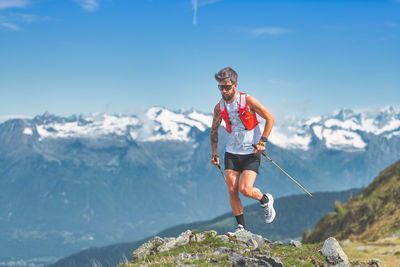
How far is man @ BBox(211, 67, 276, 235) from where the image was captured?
1188cm

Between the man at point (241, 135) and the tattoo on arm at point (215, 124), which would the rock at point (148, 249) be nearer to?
the man at point (241, 135)

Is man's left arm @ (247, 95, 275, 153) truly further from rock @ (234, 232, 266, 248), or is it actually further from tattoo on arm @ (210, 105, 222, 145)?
rock @ (234, 232, 266, 248)

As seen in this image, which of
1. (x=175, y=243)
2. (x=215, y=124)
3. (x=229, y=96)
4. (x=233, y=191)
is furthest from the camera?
(x=215, y=124)

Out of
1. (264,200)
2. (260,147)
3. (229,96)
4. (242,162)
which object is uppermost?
(229,96)

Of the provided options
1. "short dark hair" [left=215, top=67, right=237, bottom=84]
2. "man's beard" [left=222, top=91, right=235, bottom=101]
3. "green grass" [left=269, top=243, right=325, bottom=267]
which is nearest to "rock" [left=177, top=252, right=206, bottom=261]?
"green grass" [left=269, top=243, right=325, bottom=267]

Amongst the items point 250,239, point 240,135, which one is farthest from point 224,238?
point 240,135

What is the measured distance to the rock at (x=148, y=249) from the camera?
42.7 ft

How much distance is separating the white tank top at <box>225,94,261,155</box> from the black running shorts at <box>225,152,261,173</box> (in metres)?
0.13

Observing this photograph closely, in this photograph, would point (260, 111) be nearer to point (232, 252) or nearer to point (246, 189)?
point (246, 189)

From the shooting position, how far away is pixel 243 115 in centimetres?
1201

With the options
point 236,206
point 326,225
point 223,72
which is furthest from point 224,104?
point 326,225

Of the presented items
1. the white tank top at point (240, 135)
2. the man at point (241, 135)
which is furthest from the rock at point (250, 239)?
the white tank top at point (240, 135)

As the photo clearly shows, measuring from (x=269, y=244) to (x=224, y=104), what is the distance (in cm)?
532

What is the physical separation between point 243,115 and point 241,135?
2.16 ft
